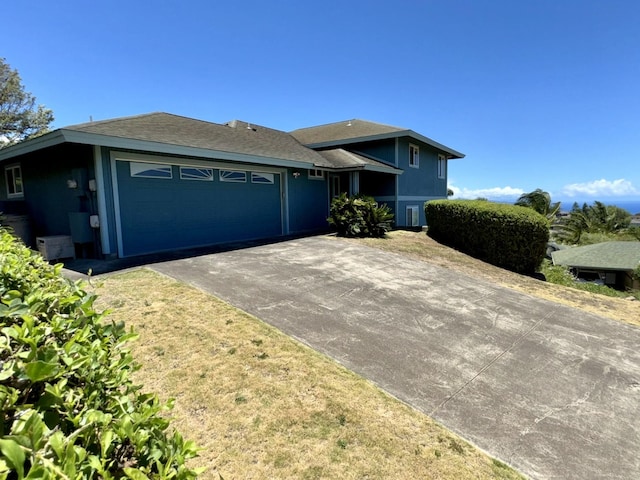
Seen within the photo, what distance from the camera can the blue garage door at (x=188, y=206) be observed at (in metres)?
8.76

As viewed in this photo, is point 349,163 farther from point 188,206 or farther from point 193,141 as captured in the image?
point 188,206

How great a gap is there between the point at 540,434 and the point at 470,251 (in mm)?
10132

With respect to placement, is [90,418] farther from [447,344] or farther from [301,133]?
[301,133]

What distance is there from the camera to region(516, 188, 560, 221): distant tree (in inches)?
1163

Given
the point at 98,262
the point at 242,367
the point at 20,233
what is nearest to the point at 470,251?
the point at 242,367

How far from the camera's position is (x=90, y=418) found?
3.45 feet

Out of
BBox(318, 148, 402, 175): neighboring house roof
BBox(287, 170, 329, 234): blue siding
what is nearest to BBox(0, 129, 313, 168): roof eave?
BBox(287, 170, 329, 234): blue siding

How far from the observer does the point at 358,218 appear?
512 inches

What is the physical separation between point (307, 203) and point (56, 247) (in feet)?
29.2

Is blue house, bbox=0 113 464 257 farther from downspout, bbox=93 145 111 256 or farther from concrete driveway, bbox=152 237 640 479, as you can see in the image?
concrete driveway, bbox=152 237 640 479

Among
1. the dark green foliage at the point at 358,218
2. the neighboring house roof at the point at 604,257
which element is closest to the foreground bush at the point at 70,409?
the dark green foliage at the point at 358,218

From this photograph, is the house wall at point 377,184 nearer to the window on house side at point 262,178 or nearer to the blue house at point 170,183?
the blue house at point 170,183

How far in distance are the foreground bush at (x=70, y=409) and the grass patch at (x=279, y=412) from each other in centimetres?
44

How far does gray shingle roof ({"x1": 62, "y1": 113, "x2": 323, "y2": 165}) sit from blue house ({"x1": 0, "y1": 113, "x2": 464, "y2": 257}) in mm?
58
